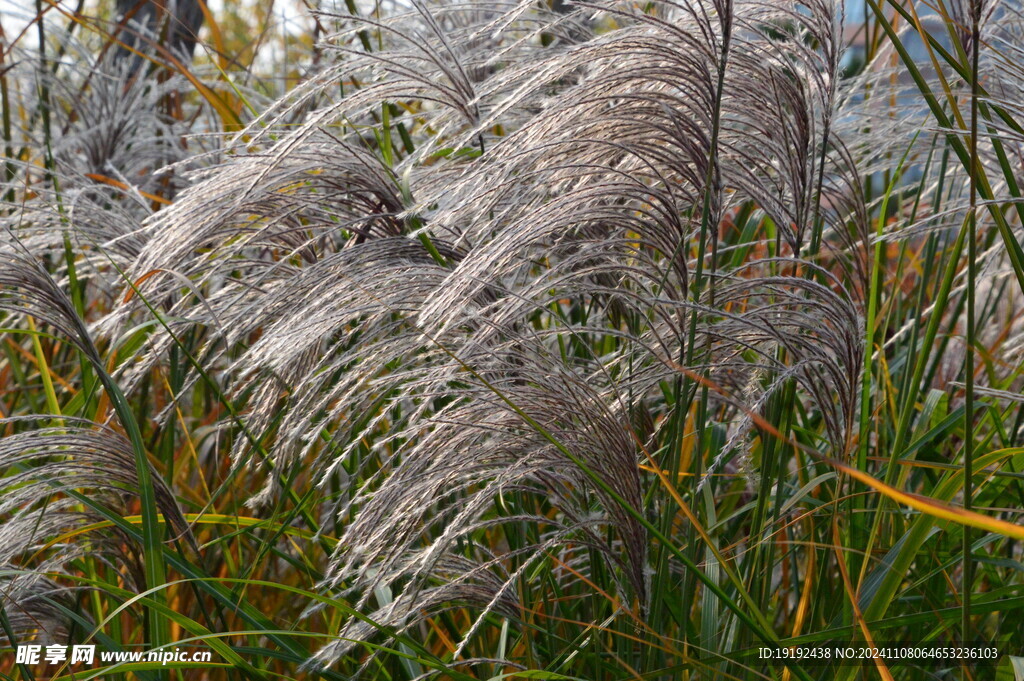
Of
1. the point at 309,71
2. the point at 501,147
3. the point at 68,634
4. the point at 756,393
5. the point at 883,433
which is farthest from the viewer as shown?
the point at 309,71

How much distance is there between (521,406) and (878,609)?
61cm

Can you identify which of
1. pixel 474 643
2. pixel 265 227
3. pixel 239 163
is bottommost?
pixel 474 643

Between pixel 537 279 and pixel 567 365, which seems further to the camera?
pixel 567 365

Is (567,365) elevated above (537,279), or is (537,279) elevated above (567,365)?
(537,279)

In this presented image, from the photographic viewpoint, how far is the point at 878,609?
50.1 inches

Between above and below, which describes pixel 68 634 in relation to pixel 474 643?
above

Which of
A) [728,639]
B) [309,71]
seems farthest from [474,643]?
[309,71]

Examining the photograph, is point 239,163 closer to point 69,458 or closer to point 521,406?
point 69,458

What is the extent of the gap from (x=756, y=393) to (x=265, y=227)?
0.91m

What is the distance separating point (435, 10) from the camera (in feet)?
5.83

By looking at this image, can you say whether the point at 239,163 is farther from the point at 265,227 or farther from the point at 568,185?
the point at 568,185

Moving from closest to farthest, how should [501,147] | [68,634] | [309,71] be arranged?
[501,147] → [68,634] → [309,71]

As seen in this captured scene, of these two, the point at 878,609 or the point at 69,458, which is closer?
the point at 878,609

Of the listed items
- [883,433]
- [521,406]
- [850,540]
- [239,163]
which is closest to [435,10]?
[239,163]
